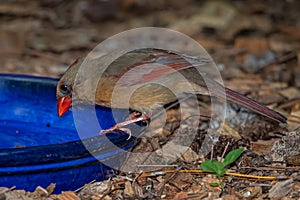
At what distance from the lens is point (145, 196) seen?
4117 mm

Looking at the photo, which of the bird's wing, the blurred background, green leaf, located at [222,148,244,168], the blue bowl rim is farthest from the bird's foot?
the blurred background

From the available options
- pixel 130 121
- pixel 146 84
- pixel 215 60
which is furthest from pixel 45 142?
pixel 215 60

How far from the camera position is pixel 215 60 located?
23.5 feet

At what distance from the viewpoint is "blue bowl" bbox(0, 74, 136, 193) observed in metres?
3.70

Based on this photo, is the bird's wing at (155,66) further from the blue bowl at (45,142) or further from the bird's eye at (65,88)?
the bird's eye at (65,88)

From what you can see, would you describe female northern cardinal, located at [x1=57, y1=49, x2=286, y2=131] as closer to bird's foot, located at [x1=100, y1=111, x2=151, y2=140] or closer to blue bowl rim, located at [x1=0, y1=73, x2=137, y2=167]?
bird's foot, located at [x1=100, y1=111, x2=151, y2=140]

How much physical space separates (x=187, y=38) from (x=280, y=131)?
10.0 feet

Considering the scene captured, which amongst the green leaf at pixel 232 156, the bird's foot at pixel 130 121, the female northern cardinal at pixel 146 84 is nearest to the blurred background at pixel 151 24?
the female northern cardinal at pixel 146 84

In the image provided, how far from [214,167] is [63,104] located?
4.29 ft

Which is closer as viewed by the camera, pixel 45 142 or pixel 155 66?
pixel 155 66

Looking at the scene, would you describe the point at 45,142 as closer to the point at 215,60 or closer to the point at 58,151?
the point at 58,151

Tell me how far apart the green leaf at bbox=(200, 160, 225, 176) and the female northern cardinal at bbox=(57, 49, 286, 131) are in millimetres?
765

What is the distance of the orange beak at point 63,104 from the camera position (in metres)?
4.80

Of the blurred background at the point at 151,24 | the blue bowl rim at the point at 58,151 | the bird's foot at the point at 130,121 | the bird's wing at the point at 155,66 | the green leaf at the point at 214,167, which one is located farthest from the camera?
the blurred background at the point at 151,24
